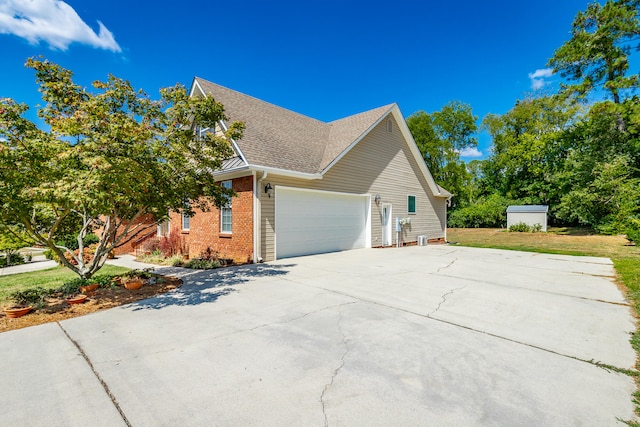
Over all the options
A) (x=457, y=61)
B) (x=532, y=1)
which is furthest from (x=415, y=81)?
(x=532, y=1)

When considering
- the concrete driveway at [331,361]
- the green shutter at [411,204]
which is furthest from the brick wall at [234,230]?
the green shutter at [411,204]

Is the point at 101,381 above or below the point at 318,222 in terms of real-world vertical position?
below

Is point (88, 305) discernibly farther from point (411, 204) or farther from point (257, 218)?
point (411, 204)

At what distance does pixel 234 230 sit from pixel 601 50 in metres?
26.8

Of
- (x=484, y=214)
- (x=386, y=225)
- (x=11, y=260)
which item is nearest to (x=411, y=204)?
(x=386, y=225)

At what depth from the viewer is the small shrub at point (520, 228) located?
2299 centimetres

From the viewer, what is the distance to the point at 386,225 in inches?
577

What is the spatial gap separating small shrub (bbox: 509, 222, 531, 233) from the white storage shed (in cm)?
50

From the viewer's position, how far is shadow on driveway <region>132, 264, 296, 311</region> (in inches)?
209

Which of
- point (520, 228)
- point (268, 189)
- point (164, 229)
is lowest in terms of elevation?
point (520, 228)

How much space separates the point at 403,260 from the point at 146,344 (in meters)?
8.15

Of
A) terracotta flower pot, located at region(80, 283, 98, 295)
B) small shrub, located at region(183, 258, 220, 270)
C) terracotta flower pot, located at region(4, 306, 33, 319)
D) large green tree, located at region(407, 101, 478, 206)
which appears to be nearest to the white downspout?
small shrub, located at region(183, 258, 220, 270)

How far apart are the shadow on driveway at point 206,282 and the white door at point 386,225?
695cm

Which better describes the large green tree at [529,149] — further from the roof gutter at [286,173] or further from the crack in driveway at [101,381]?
the crack in driveway at [101,381]
